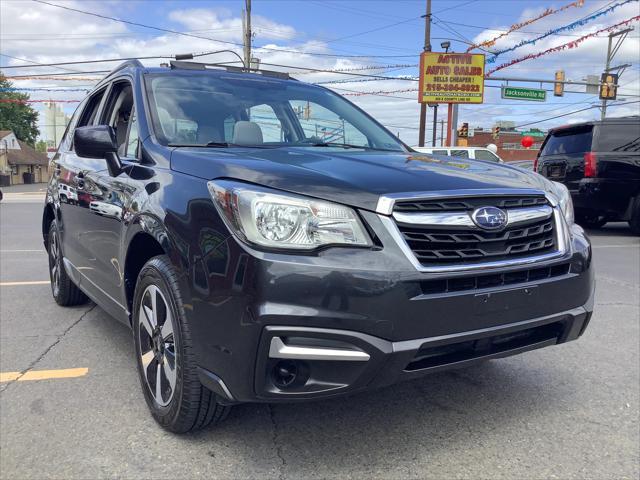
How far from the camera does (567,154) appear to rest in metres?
10.8

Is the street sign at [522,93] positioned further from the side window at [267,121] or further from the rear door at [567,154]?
the side window at [267,121]

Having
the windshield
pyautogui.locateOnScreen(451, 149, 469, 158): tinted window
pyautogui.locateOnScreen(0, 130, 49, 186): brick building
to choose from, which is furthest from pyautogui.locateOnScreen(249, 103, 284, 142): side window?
pyautogui.locateOnScreen(0, 130, 49, 186): brick building

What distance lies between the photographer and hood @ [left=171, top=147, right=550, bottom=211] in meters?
2.22

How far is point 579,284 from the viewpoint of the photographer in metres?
2.62

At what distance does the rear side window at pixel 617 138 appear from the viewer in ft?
33.4

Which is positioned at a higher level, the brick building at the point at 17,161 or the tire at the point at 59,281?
the tire at the point at 59,281

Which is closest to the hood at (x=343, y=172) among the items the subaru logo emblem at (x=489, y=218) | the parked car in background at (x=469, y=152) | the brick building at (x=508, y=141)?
the subaru logo emblem at (x=489, y=218)

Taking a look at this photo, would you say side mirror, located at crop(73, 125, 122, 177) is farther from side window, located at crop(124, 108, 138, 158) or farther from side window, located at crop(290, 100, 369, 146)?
side window, located at crop(290, 100, 369, 146)

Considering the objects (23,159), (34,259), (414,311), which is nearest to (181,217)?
(414,311)

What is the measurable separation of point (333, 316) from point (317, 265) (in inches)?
7.6

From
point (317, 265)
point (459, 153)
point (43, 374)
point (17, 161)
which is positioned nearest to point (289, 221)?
point (317, 265)

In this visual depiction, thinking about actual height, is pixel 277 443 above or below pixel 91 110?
below

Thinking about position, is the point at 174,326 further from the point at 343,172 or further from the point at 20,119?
the point at 20,119

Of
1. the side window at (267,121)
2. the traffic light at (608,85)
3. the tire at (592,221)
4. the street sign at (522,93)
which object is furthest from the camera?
the street sign at (522,93)
